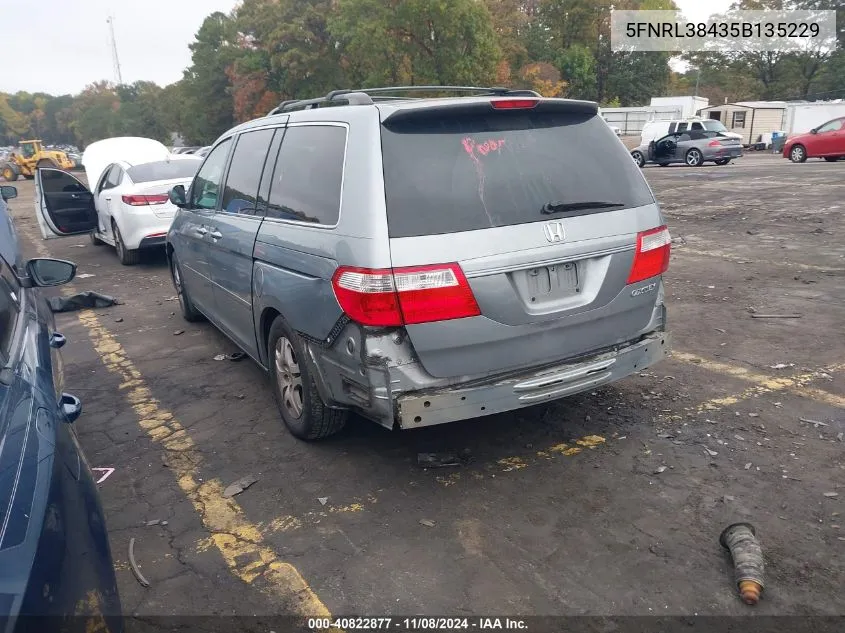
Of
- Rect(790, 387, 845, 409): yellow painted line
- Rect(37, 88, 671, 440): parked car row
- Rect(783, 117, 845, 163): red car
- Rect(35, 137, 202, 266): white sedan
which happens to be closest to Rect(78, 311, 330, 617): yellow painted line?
Rect(37, 88, 671, 440): parked car row

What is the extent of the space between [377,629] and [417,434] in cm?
169

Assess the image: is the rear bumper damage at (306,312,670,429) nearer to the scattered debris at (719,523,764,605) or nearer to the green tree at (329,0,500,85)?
the scattered debris at (719,523,764,605)

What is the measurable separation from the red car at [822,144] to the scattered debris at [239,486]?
25190 millimetres

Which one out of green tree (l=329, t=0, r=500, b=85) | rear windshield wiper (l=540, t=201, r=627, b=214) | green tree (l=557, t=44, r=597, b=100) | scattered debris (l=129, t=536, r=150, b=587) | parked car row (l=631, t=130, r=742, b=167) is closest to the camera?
scattered debris (l=129, t=536, r=150, b=587)

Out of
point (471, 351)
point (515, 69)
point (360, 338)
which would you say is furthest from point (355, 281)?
point (515, 69)

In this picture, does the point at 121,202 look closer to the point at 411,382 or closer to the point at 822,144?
the point at 411,382

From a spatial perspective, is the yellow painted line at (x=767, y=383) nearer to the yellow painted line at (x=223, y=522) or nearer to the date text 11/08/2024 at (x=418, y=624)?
the date text 11/08/2024 at (x=418, y=624)

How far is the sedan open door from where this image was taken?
31.0 ft

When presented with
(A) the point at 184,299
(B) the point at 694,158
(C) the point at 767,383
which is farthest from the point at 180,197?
(B) the point at 694,158

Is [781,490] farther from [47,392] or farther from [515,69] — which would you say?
[515,69]

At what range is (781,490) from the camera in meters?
3.48

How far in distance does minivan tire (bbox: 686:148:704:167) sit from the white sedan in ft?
73.2

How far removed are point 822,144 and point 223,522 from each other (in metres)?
26.1

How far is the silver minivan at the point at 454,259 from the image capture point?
3.27m
